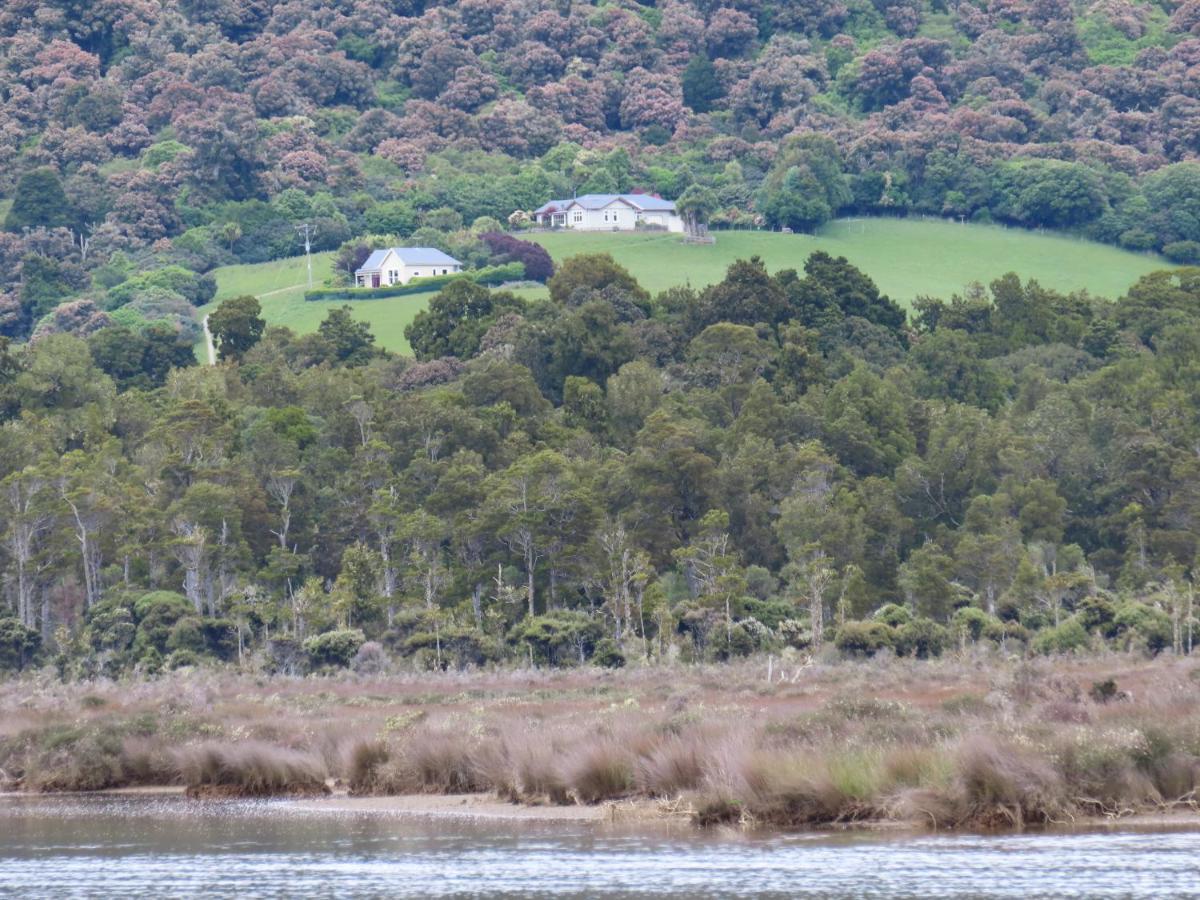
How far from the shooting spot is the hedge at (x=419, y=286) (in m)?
137

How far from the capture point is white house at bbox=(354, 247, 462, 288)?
14175cm

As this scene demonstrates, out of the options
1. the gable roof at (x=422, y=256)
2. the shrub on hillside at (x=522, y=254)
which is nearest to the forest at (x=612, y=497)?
the shrub on hillside at (x=522, y=254)

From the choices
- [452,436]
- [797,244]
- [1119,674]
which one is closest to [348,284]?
[797,244]

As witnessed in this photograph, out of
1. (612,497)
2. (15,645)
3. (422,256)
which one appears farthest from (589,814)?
(422,256)

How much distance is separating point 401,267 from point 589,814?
4424 inches

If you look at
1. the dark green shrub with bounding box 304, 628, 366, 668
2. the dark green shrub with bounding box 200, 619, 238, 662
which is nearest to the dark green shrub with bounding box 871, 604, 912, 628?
the dark green shrub with bounding box 304, 628, 366, 668

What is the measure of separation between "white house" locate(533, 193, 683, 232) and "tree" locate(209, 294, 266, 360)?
47.3 metres

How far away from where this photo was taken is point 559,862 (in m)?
27.8

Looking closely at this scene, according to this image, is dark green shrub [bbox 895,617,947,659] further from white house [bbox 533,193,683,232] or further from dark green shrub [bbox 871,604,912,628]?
white house [bbox 533,193,683,232]

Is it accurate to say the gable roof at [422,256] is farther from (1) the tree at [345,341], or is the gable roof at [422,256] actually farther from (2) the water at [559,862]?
(2) the water at [559,862]

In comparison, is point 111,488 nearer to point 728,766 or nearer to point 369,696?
point 369,696

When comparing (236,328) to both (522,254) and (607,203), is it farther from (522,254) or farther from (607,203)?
(607,203)

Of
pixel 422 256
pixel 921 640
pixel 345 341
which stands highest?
pixel 422 256

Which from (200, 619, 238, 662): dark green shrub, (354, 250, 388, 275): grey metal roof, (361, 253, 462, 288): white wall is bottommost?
(200, 619, 238, 662): dark green shrub
